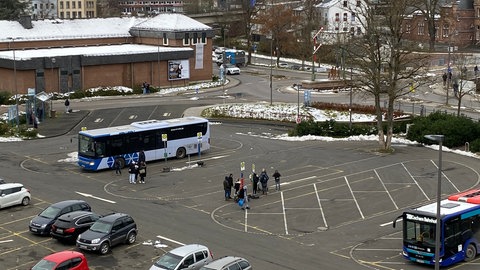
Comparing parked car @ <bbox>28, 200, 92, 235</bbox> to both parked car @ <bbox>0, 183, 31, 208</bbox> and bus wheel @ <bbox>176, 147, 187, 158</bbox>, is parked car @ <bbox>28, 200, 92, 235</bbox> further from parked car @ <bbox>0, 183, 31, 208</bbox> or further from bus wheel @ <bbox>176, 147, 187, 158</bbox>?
bus wheel @ <bbox>176, 147, 187, 158</bbox>

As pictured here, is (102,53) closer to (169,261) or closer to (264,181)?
(264,181)

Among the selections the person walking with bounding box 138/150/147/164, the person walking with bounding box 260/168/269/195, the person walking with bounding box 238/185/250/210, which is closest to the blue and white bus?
the person walking with bounding box 138/150/147/164

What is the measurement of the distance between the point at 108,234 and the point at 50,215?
419 cm

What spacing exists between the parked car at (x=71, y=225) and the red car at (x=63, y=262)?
4.56 metres

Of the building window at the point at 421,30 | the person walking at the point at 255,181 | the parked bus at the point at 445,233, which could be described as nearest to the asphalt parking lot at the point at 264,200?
the parked bus at the point at 445,233

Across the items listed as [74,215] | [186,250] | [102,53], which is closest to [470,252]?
[186,250]

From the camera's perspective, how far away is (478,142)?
53594 millimetres

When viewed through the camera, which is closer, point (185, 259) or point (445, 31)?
point (185, 259)

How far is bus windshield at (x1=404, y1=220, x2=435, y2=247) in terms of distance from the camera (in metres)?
31.2

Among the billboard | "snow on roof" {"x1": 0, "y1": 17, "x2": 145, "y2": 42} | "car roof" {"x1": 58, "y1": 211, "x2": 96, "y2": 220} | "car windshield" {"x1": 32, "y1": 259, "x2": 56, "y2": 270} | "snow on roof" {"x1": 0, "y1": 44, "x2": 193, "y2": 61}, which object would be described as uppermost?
"snow on roof" {"x1": 0, "y1": 17, "x2": 145, "y2": 42}

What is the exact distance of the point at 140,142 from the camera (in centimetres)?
5100

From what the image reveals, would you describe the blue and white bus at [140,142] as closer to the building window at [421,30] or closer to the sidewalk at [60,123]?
the sidewalk at [60,123]

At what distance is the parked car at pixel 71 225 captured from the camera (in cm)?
3434

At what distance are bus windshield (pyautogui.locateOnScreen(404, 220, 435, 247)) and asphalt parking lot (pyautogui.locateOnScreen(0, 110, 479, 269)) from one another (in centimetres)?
105
